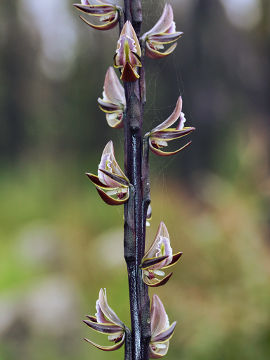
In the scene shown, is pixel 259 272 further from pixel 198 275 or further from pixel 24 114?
pixel 24 114

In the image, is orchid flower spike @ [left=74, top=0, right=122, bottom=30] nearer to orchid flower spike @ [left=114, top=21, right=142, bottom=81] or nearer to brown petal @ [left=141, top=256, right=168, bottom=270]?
orchid flower spike @ [left=114, top=21, right=142, bottom=81]

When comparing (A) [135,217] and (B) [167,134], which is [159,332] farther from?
(B) [167,134]

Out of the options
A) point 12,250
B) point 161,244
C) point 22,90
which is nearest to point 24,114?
point 22,90

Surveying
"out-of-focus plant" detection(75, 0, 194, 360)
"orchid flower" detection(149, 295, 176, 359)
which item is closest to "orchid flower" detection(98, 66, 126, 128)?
"out-of-focus plant" detection(75, 0, 194, 360)

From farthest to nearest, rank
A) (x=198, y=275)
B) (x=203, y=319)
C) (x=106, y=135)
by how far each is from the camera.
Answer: (x=106, y=135) → (x=198, y=275) → (x=203, y=319)

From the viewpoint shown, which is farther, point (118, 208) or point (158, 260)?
point (118, 208)

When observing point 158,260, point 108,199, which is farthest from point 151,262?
point 108,199
